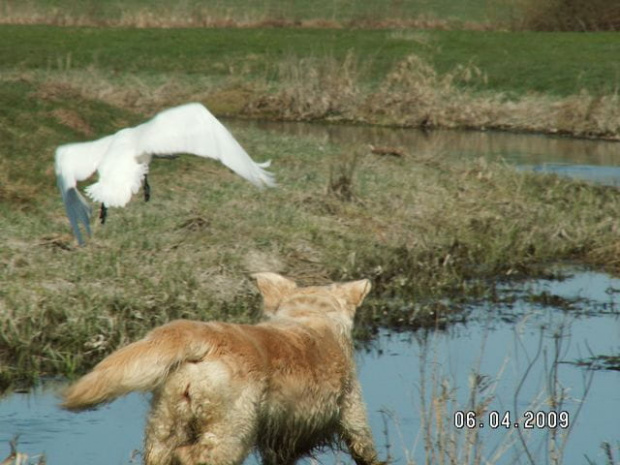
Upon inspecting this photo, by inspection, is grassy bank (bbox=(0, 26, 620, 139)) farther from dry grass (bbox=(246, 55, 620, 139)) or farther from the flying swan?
the flying swan

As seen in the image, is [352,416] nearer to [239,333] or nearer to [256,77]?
[239,333]

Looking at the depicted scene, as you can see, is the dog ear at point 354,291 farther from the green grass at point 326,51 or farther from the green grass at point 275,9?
the green grass at point 275,9

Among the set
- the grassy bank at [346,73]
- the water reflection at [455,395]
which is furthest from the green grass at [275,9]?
the water reflection at [455,395]

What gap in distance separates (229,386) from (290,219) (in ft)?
21.0

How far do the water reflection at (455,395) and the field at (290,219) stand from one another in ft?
1.43

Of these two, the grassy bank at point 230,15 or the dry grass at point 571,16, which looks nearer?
the grassy bank at point 230,15

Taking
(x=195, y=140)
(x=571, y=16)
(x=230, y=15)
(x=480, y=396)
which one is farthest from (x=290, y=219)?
(x=571, y=16)

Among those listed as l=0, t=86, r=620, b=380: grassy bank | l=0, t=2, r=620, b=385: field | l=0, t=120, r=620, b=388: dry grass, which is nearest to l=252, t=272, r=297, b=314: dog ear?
l=0, t=120, r=620, b=388: dry grass

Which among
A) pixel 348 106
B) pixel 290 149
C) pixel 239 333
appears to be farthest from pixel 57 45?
pixel 239 333

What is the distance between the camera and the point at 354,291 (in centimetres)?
592

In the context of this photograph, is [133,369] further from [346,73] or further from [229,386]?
[346,73]

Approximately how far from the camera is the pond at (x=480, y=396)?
5414 millimetres

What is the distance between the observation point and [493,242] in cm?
1123

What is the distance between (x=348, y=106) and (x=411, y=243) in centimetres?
1211
